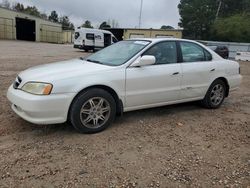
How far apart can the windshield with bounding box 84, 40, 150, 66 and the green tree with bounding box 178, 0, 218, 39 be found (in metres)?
46.9

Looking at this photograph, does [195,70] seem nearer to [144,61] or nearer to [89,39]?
[144,61]

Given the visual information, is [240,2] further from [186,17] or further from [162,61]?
[162,61]

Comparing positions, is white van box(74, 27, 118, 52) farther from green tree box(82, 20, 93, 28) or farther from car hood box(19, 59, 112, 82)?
green tree box(82, 20, 93, 28)

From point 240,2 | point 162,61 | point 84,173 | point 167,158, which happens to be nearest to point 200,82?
point 162,61

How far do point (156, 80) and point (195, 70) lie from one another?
100cm

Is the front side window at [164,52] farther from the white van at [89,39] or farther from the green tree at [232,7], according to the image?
the green tree at [232,7]

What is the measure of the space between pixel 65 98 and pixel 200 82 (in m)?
2.79

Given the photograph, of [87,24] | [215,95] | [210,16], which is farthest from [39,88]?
[87,24]

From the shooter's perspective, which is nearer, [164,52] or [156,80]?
[156,80]

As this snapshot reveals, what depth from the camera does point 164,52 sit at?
16.3 feet

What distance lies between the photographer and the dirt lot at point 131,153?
9.75ft

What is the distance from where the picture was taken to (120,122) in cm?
466

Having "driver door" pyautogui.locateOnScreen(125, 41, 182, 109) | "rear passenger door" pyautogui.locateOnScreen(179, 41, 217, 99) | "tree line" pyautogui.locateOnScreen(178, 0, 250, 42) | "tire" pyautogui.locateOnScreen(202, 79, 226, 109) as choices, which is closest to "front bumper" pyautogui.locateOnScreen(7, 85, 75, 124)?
"driver door" pyautogui.locateOnScreen(125, 41, 182, 109)

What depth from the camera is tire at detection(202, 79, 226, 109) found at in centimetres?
561
